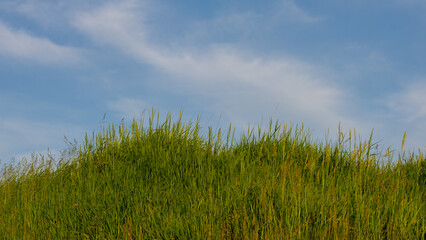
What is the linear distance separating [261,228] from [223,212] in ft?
1.26

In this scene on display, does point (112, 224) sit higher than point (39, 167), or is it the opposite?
point (39, 167)

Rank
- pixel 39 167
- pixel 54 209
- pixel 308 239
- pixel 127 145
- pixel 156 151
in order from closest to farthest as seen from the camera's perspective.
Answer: pixel 308 239 < pixel 54 209 < pixel 156 151 < pixel 127 145 < pixel 39 167

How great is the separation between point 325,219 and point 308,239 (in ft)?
0.85

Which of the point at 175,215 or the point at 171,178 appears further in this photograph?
the point at 171,178

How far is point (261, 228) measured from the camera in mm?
3344

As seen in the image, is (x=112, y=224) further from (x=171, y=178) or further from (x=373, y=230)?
(x=373, y=230)

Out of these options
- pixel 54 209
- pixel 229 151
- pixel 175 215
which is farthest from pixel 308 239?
pixel 54 209

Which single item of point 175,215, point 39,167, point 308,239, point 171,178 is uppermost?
point 39,167

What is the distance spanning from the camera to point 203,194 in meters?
3.97

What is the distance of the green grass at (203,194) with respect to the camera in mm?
3318

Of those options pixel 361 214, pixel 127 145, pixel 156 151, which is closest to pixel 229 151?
pixel 156 151

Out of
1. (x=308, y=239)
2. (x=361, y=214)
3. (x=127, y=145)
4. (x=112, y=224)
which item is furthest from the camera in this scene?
(x=127, y=145)

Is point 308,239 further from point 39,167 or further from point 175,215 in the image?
point 39,167

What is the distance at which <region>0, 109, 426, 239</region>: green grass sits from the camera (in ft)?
10.9
